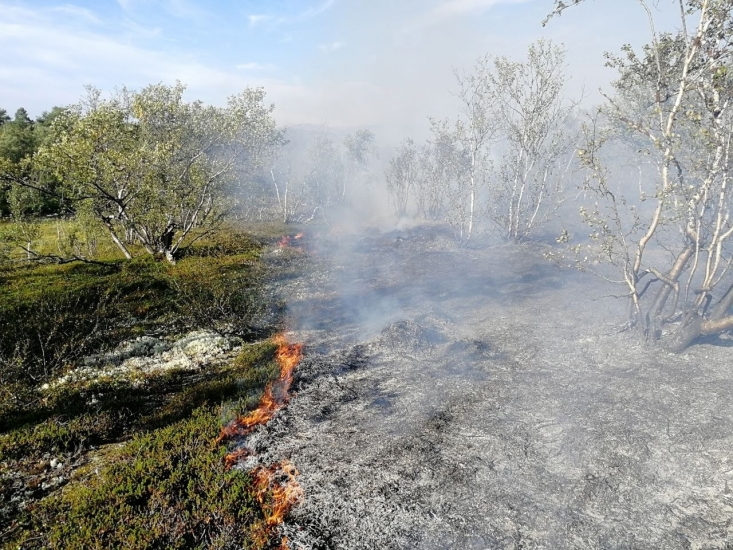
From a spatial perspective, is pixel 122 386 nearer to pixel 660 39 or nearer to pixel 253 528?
pixel 253 528

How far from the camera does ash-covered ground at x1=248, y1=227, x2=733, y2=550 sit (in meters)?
6.96

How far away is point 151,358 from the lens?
1402cm

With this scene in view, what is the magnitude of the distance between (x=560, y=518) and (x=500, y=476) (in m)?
1.23

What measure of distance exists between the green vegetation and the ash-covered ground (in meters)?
1.38

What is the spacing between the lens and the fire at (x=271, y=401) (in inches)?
396

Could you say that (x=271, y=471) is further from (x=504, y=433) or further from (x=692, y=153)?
(x=692, y=153)

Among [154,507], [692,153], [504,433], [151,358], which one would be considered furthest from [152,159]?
[692,153]

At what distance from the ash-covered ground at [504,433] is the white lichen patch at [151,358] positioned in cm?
315

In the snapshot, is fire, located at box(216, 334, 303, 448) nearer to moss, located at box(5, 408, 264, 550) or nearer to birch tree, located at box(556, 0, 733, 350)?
moss, located at box(5, 408, 264, 550)

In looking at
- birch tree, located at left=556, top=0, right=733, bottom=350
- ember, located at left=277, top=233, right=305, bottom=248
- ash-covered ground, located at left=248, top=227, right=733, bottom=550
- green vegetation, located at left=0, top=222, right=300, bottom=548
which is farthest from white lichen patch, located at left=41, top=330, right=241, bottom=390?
ember, located at left=277, top=233, right=305, bottom=248

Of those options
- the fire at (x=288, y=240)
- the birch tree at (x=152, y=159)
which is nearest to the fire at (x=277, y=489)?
the birch tree at (x=152, y=159)

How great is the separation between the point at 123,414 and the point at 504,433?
9.34 metres

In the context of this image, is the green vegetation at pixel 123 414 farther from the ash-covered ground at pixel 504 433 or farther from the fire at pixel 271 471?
the ash-covered ground at pixel 504 433

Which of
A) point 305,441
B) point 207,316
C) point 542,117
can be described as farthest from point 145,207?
point 542,117
